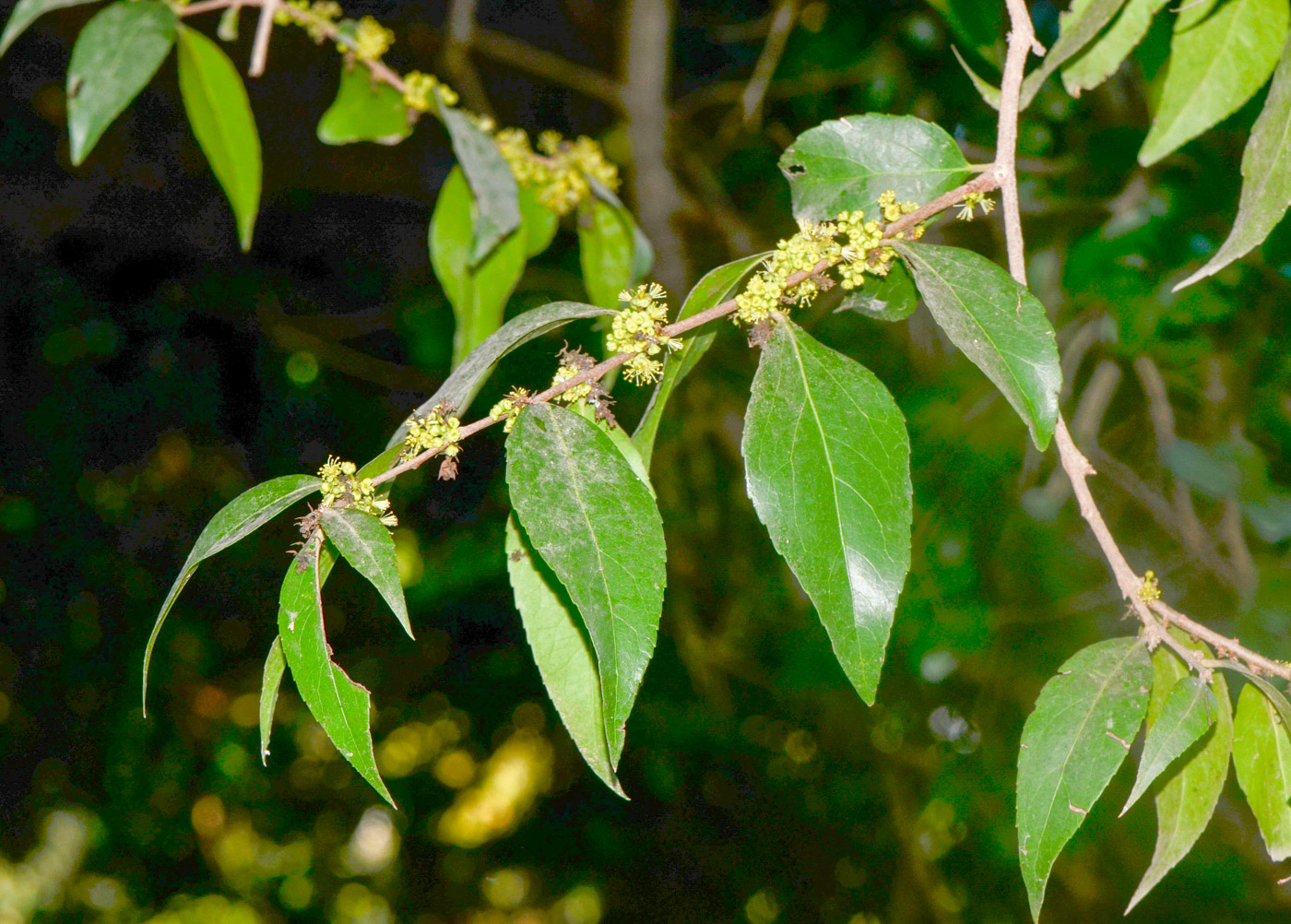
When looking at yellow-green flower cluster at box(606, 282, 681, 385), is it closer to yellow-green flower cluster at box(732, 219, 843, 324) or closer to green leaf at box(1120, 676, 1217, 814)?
yellow-green flower cluster at box(732, 219, 843, 324)

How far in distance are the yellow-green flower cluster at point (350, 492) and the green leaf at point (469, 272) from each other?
311 millimetres

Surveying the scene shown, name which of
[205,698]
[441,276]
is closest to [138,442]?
[205,698]

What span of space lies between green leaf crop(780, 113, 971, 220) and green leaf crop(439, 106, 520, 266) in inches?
9.0

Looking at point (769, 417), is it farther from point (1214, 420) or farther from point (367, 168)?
point (367, 168)

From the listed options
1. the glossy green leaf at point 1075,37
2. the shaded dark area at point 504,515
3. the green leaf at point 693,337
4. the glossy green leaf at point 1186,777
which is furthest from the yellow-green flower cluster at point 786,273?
the shaded dark area at point 504,515

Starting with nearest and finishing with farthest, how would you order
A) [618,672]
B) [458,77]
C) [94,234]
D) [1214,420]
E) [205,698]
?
[618,672] < [1214,420] < [458,77] < [94,234] < [205,698]

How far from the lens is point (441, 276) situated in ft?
2.36

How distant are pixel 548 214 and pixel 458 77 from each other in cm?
67

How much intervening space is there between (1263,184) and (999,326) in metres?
0.14

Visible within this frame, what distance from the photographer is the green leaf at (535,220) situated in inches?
29.6

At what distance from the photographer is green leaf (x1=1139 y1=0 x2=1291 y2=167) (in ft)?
1.62

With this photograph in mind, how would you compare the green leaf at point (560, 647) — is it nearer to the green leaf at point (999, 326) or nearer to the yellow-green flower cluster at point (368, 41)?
the green leaf at point (999, 326)

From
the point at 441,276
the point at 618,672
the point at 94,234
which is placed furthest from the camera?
the point at 94,234

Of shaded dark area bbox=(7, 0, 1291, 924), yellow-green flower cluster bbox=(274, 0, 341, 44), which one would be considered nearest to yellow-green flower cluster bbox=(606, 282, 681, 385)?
yellow-green flower cluster bbox=(274, 0, 341, 44)
